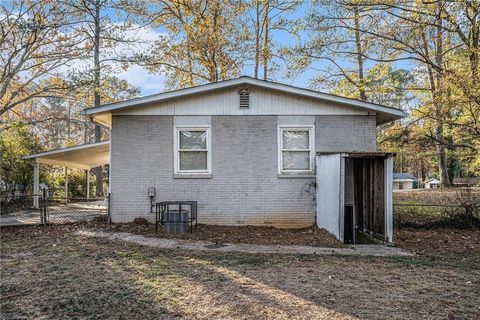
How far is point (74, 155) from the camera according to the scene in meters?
14.1

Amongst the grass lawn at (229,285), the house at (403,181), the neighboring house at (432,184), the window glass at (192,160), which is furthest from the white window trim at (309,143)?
the house at (403,181)

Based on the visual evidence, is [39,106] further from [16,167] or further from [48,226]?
[48,226]

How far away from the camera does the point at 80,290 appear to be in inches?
175

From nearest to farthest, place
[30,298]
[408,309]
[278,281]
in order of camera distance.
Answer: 1. [408,309]
2. [30,298]
3. [278,281]

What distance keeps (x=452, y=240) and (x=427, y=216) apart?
167 cm

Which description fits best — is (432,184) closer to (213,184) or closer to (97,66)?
(97,66)

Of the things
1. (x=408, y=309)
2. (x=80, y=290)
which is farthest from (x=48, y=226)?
(x=408, y=309)

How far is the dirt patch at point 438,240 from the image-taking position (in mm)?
7340

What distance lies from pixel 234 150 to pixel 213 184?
1.03 metres

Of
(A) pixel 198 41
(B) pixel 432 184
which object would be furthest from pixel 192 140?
(B) pixel 432 184

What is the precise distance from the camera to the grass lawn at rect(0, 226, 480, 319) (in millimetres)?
3771

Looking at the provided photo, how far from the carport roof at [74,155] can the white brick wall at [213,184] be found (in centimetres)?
323

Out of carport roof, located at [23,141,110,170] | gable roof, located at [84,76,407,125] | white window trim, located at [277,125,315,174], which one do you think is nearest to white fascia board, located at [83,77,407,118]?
gable roof, located at [84,76,407,125]

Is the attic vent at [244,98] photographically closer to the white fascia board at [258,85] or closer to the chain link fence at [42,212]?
the white fascia board at [258,85]
